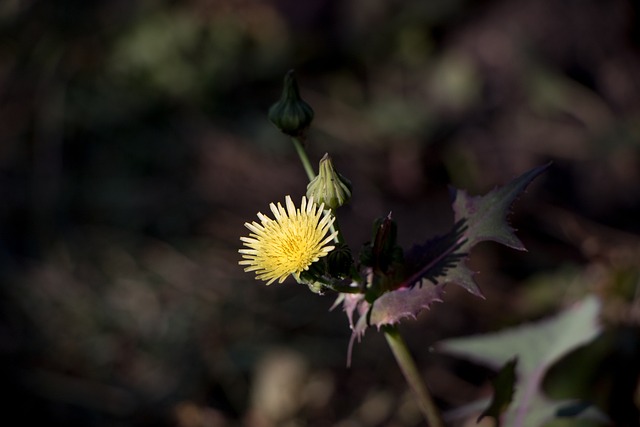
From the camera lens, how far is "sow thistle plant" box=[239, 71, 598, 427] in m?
1.56

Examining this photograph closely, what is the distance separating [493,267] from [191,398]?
4.46 feet

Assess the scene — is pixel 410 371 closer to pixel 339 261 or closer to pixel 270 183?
pixel 339 261

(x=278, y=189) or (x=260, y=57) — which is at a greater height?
(x=260, y=57)

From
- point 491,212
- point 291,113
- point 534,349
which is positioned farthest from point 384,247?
point 534,349

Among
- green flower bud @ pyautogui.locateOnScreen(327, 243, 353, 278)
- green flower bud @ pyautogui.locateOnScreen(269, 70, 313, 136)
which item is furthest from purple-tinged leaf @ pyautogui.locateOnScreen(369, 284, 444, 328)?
green flower bud @ pyautogui.locateOnScreen(269, 70, 313, 136)

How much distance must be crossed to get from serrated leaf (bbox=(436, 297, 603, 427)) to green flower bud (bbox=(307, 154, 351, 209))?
759mm

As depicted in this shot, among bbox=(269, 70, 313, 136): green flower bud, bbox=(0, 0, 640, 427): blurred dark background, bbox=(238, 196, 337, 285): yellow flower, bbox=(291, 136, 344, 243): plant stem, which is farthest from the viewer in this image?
bbox=(0, 0, 640, 427): blurred dark background

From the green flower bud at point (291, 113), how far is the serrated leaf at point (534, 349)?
83cm

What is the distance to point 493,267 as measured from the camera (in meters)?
3.32

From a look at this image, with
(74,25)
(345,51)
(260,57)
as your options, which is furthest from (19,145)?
(345,51)

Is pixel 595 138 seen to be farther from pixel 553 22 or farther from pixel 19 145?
pixel 19 145

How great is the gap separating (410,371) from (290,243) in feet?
1.31

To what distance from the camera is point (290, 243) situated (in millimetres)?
1560

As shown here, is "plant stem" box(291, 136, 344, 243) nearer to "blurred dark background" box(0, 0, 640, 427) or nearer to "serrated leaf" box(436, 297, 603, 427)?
"serrated leaf" box(436, 297, 603, 427)
